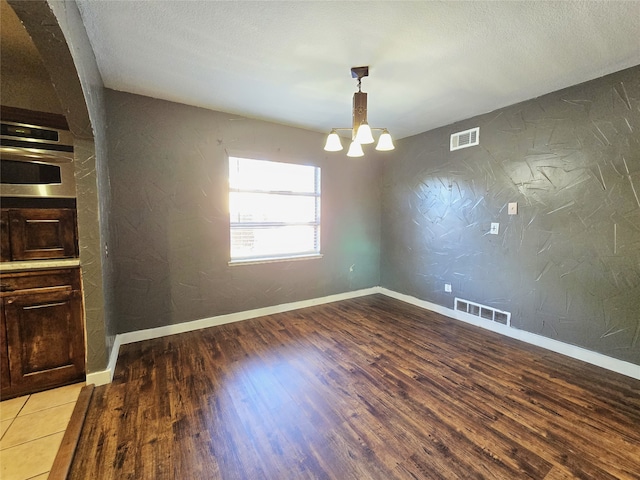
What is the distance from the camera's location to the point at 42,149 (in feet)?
6.75

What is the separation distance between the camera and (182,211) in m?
3.16

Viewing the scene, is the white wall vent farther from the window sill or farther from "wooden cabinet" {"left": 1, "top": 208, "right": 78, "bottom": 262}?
"wooden cabinet" {"left": 1, "top": 208, "right": 78, "bottom": 262}

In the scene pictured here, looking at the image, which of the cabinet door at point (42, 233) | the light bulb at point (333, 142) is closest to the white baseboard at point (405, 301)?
the cabinet door at point (42, 233)

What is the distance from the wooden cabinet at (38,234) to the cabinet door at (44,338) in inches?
11.5

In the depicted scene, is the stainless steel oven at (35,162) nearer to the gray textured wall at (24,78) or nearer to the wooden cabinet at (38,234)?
the wooden cabinet at (38,234)

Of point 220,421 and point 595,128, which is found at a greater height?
point 595,128

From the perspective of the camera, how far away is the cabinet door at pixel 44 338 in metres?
1.98

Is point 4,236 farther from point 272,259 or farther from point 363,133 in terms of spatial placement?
point 363,133

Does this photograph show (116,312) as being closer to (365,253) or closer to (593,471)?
(365,253)

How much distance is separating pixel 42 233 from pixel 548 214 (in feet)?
14.8

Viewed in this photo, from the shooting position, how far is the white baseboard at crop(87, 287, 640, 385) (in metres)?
2.38

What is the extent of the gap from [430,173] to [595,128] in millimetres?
1738

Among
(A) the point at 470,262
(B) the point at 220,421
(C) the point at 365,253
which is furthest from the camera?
(C) the point at 365,253

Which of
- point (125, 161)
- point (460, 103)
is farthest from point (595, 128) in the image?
point (125, 161)
